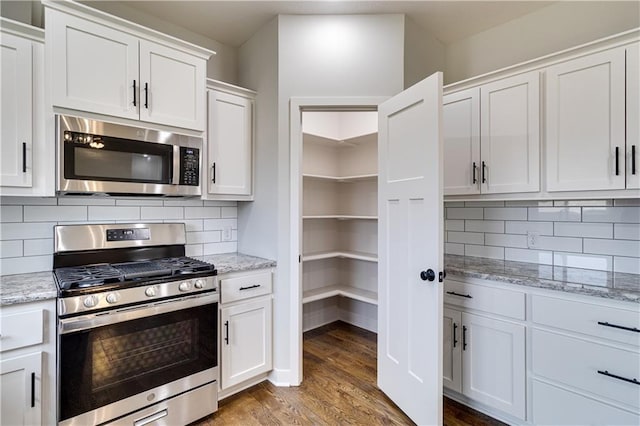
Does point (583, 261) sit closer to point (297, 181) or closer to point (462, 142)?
point (462, 142)

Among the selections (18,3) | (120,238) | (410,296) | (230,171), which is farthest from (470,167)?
(18,3)

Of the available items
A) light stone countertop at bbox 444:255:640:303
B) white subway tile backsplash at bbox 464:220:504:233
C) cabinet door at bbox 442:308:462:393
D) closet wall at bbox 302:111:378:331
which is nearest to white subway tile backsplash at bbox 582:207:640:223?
light stone countertop at bbox 444:255:640:303

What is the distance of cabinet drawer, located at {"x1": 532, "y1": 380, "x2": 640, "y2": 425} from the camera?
1.54 m

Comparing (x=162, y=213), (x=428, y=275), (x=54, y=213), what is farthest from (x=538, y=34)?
(x=54, y=213)

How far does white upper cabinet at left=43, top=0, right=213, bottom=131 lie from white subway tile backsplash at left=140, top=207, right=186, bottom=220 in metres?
0.69

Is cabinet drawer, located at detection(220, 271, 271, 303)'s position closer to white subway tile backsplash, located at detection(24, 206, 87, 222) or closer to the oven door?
the oven door

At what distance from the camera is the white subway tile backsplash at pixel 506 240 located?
2.36 meters

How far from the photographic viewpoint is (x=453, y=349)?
211cm

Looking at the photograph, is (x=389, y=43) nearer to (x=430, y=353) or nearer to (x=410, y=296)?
(x=410, y=296)

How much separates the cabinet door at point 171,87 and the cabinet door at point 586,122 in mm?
2353

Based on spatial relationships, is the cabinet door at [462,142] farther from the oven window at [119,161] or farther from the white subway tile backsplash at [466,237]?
the oven window at [119,161]

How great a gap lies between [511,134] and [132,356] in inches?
108

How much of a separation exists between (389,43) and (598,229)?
1.93 meters

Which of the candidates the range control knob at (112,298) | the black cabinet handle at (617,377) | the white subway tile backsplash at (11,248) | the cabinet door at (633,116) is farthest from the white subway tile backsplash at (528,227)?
the white subway tile backsplash at (11,248)
